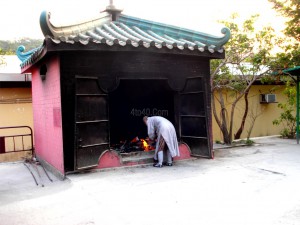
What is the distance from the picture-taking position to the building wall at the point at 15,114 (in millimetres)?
12570

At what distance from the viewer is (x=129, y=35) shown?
28.6ft

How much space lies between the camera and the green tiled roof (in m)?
7.34

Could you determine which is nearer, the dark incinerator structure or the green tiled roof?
the green tiled roof

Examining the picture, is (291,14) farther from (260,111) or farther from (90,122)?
(90,122)

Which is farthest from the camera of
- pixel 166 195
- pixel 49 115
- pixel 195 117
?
pixel 195 117

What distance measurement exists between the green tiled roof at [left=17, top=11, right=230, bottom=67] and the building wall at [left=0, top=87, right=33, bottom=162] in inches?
106

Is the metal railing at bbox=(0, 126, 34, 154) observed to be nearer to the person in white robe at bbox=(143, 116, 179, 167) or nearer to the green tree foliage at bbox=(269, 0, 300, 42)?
the person in white robe at bbox=(143, 116, 179, 167)

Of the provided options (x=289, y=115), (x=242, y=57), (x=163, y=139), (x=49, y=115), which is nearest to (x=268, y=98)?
(x=289, y=115)

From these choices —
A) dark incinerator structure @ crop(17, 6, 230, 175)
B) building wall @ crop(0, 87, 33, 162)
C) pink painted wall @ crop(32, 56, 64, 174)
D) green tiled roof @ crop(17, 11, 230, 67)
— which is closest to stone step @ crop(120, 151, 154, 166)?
dark incinerator structure @ crop(17, 6, 230, 175)

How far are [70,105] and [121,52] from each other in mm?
1836

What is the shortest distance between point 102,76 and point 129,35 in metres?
1.37

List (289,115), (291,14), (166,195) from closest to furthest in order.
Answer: (166,195)
(291,14)
(289,115)

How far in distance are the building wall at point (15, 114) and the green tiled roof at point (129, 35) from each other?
2694mm

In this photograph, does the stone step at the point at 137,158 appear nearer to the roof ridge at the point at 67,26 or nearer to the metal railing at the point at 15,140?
the roof ridge at the point at 67,26
